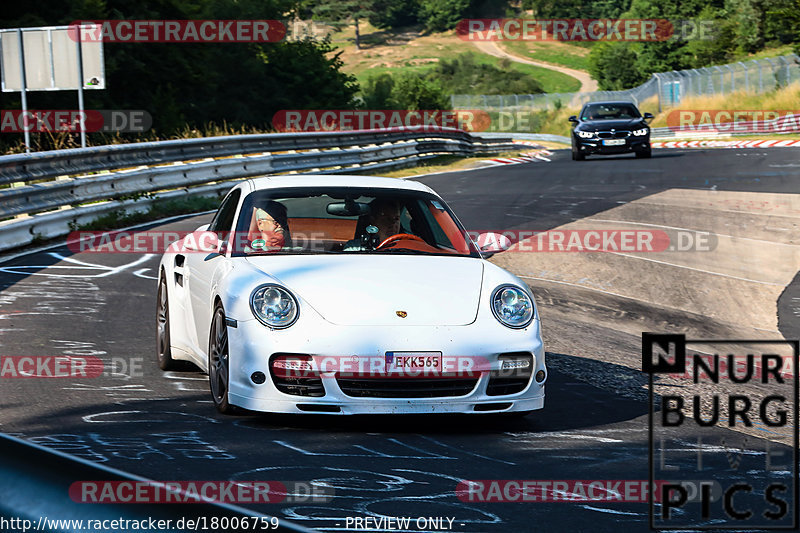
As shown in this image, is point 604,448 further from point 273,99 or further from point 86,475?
point 273,99

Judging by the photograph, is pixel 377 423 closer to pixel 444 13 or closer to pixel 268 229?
pixel 268 229

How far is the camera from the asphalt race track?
14.3 feet

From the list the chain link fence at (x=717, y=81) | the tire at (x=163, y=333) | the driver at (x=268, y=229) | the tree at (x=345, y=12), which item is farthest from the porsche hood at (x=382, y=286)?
the tree at (x=345, y=12)

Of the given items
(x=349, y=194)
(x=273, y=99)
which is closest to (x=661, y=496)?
(x=349, y=194)

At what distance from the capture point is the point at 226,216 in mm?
7273

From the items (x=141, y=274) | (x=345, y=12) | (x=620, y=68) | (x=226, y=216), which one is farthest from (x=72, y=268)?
(x=345, y=12)

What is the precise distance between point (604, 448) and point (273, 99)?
144ft

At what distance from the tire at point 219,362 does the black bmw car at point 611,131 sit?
24.8 metres

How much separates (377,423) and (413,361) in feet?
1.87

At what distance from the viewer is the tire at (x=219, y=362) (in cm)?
588

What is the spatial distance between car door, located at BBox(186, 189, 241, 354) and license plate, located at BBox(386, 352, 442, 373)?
133 cm

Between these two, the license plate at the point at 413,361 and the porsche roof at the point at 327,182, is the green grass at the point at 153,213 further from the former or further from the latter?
the license plate at the point at 413,361

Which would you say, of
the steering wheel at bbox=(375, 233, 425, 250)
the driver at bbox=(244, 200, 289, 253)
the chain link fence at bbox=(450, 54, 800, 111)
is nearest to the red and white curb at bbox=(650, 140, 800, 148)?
the chain link fence at bbox=(450, 54, 800, 111)

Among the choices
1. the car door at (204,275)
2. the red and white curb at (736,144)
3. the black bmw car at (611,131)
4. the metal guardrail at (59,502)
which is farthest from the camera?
the red and white curb at (736,144)
